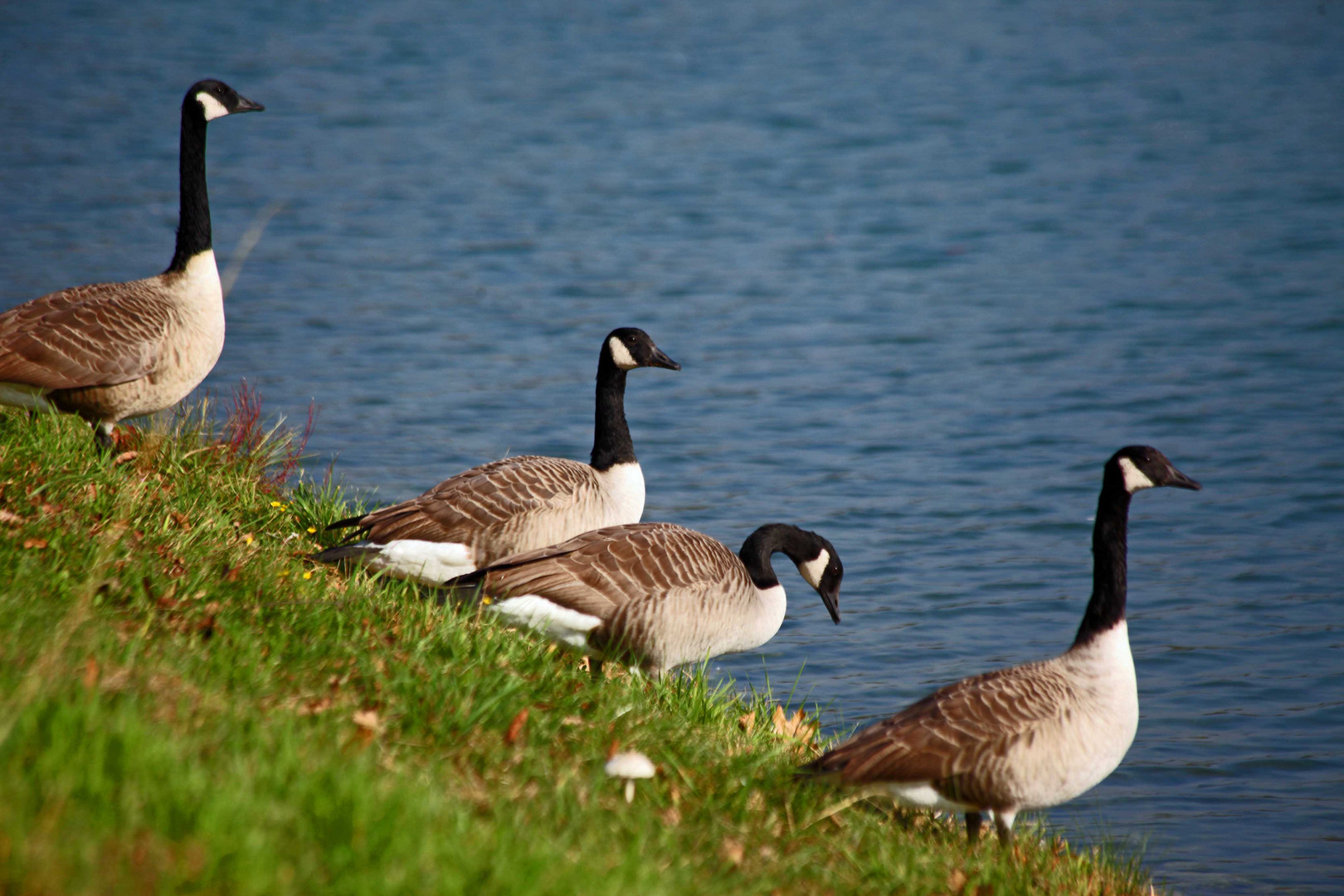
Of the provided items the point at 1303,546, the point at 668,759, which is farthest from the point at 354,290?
the point at 668,759

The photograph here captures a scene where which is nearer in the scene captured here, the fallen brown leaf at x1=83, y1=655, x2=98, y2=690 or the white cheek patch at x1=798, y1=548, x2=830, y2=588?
the fallen brown leaf at x1=83, y1=655, x2=98, y2=690

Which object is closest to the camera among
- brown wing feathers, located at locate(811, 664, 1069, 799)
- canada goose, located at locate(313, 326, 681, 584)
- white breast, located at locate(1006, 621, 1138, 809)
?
brown wing feathers, located at locate(811, 664, 1069, 799)

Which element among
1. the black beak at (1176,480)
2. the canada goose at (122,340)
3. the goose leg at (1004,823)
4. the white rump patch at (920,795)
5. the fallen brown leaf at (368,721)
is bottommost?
the goose leg at (1004,823)

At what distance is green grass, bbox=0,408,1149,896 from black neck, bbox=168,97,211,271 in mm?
1624

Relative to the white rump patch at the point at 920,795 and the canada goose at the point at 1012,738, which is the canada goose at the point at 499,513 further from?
the white rump patch at the point at 920,795

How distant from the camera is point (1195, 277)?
20.2 meters

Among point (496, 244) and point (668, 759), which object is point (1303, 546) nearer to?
point (668, 759)

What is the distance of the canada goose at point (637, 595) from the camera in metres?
7.52

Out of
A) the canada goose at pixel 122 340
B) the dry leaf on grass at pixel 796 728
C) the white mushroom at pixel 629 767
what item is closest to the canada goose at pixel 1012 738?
the dry leaf on grass at pixel 796 728

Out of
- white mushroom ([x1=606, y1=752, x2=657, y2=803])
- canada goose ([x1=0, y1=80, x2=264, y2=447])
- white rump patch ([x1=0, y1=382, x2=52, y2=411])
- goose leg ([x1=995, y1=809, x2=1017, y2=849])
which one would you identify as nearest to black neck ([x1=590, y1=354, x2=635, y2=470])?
canada goose ([x1=0, y1=80, x2=264, y2=447])

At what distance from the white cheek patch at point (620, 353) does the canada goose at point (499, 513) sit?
0.32 metres

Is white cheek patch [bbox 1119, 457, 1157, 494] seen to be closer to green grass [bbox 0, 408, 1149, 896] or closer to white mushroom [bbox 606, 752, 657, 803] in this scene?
green grass [bbox 0, 408, 1149, 896]

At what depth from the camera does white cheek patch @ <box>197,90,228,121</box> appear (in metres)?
9.71

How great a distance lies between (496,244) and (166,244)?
528cm
